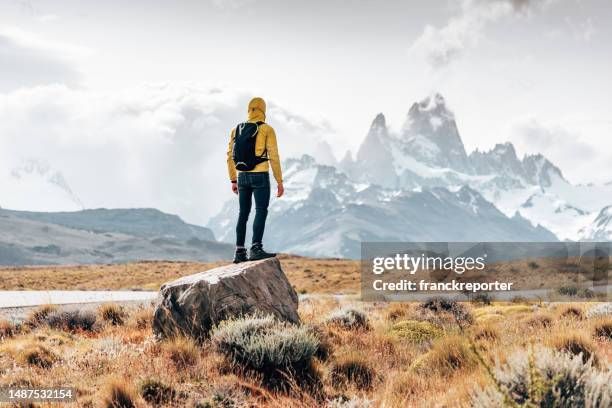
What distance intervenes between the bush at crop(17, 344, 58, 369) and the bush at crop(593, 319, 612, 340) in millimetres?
9823

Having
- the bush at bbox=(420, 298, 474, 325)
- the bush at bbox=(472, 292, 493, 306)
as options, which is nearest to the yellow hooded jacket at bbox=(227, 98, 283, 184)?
the bush at bbox=(420, 298, 474, 325)

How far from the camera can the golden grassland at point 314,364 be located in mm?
6562

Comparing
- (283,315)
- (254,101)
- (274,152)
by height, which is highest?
(254,101)

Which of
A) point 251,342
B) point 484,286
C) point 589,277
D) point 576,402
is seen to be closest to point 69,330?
point 251,342

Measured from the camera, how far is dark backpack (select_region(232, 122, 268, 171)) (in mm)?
11086

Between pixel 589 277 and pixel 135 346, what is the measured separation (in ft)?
90.8

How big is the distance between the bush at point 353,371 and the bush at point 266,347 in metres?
0.44

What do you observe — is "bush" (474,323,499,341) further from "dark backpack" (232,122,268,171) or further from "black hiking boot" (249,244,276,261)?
"dark backpack" (232,122,268,171)

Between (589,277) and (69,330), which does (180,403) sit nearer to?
(69,330)

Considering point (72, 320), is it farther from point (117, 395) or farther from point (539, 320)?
point (539, 320)

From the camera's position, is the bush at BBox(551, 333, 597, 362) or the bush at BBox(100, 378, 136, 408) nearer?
the bush at BBox(100, 378, 136, 408)

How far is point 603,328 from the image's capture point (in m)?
9.99

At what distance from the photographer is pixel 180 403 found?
659 centimetres

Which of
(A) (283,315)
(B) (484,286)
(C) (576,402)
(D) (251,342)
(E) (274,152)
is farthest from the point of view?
(B) (484,286)
